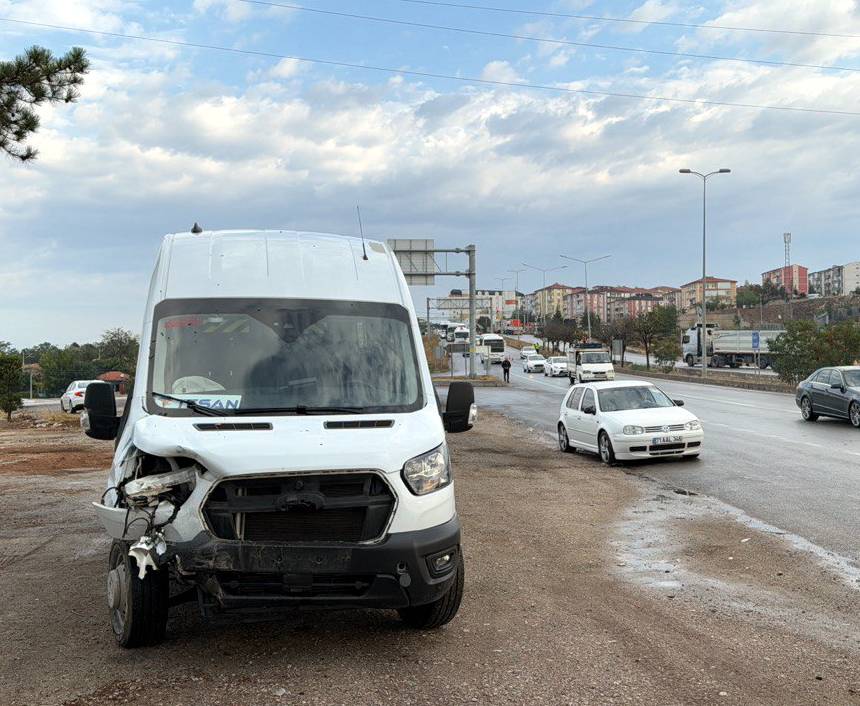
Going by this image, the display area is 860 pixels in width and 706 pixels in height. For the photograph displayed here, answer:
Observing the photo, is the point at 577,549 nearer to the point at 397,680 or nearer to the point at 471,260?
the point at 397,680

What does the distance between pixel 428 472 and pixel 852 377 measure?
66.6ft

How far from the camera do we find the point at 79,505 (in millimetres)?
11234

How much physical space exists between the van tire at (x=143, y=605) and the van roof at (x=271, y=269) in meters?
1.82

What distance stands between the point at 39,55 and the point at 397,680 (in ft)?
31.1

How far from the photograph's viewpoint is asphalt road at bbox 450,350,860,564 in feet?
31.3

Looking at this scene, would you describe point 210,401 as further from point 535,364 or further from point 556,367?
point 535,364

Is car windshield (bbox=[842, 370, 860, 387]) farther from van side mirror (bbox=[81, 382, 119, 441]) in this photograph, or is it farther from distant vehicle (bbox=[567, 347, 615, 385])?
distant vehicle (bbox=[567, 347, 615, 385])

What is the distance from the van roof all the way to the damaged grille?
163 centimetres

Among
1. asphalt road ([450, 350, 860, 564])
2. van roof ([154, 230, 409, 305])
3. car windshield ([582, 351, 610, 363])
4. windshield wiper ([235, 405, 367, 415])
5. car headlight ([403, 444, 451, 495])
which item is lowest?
asphalt road ([450, 350, 860, 564])


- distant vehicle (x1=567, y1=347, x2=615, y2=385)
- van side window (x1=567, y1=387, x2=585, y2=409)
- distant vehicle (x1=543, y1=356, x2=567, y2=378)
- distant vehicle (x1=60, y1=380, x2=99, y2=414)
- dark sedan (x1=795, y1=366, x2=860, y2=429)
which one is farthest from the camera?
distant vehicle (x1=543, y1=356, x2=567, y2=378)

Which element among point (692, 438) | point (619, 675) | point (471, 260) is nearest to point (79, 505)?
point (619, 675)

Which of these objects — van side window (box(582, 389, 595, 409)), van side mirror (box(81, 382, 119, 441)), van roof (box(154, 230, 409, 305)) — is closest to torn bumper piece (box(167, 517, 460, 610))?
van side mirror (box(81, 382, 119, 441))

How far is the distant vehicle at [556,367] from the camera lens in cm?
6831

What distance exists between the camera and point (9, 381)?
3628 centimetres
